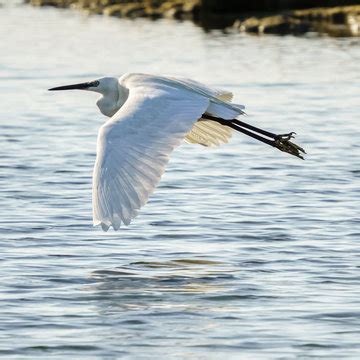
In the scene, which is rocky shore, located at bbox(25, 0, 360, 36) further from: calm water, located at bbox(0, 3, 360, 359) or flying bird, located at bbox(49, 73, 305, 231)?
flying bird, located at bbox(49, 73, 305, 231)

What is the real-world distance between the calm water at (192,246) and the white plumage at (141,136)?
0.83m

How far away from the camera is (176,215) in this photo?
13188mm

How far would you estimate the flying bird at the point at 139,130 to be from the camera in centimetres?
891

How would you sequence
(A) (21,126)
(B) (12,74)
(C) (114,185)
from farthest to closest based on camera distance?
(B) (12,74)
(A) (21,126)
(C) (114,185)

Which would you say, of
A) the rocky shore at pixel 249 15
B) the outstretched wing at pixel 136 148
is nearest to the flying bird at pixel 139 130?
the outstretched wing at pixel 136 148

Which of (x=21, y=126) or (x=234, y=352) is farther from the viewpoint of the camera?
(x=21, y=126)

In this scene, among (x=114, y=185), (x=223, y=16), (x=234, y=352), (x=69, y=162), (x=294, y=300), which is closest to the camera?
(x=234, y=352)

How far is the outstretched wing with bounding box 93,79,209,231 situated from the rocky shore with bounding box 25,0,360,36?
29.0 metres

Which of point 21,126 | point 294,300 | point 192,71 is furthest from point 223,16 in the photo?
point 294,300

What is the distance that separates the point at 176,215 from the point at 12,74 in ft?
54.3

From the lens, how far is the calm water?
8.62 metres

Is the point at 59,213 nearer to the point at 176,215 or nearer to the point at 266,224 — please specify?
the point at 176,215

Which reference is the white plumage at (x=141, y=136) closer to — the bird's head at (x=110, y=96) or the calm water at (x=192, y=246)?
the bird's head at (x=110, y=96)

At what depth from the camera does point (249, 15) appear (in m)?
45.8
